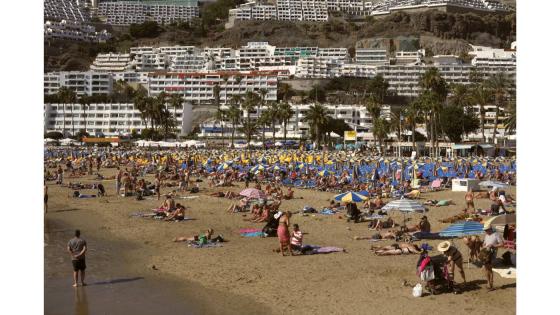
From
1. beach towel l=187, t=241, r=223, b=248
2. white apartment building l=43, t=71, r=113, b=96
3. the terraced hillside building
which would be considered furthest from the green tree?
the terraced hillside building

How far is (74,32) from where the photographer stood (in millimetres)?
158875

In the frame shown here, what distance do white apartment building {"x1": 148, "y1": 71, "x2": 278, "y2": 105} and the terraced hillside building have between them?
2492 inches

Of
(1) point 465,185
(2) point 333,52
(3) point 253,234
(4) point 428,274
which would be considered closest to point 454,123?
(1) point 465,185

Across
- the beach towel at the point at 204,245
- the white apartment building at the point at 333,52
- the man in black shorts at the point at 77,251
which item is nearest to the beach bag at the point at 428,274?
the man in black shorts at the point at 77,251

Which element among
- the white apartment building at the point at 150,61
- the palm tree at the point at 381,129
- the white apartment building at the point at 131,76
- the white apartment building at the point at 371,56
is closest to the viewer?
the palm tree at the point at 381,129

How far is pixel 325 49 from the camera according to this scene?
140 metres

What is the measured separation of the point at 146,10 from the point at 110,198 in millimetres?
168809

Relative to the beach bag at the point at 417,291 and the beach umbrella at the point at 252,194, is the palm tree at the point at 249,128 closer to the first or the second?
the beach umbrella at the point at 252,194

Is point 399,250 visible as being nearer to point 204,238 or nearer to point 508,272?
point 508,272

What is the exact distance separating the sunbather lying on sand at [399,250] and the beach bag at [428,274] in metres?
3.05

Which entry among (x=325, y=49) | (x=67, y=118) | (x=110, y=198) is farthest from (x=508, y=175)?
(x=325, y=49)

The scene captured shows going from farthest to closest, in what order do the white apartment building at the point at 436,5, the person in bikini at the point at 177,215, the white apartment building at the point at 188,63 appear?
the white apartment building at the point at 436,5
the white apartment building at the point at 188,63
the person in bikini at the point at 177,215

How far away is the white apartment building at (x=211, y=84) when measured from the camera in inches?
4651

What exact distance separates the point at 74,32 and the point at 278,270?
15819 cm
